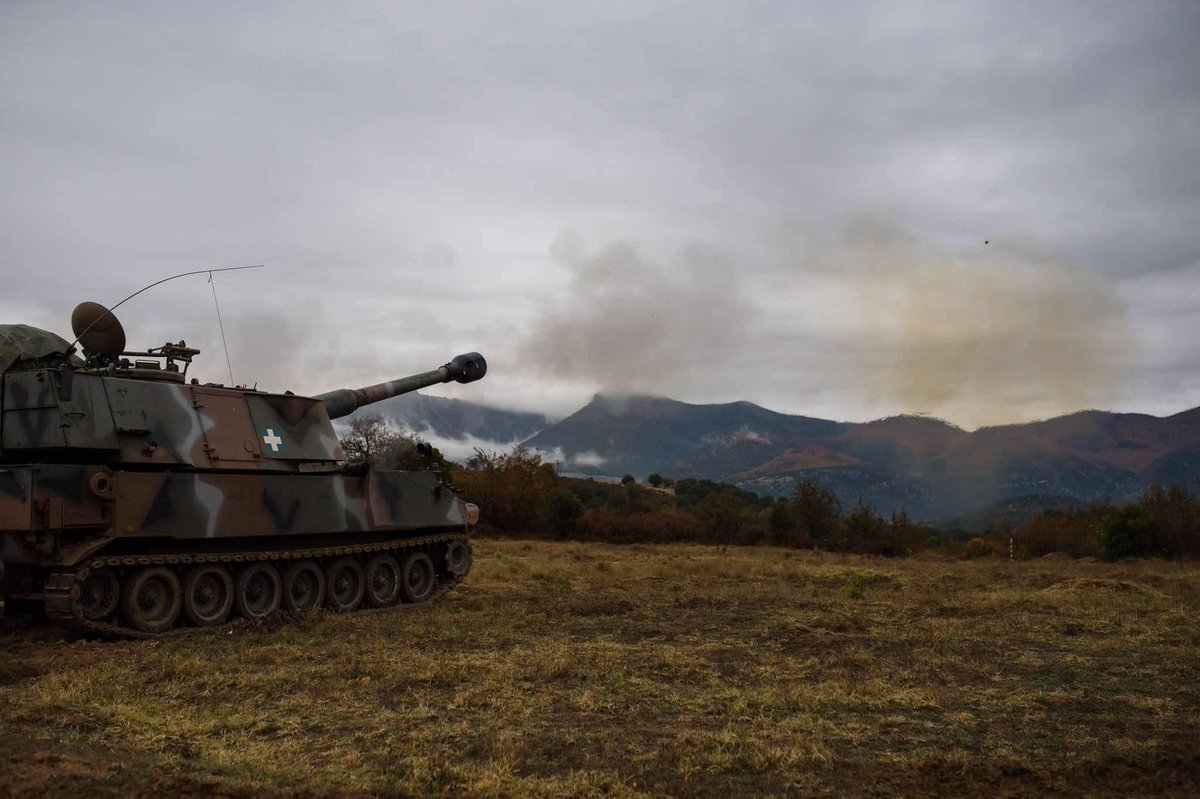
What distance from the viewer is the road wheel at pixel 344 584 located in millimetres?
15453

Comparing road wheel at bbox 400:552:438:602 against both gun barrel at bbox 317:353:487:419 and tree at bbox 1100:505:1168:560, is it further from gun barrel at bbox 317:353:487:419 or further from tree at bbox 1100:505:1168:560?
tree at bbox 1100:505:1168:560

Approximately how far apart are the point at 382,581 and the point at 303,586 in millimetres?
1666

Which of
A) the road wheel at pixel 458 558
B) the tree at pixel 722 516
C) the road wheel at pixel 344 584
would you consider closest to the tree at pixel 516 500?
the tree at pixel 722 516

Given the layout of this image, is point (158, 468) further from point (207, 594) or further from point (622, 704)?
point (622, 704)

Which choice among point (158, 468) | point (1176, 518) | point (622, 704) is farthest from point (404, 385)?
point (1176, 518)

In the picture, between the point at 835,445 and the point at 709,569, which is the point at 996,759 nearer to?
the point at 709,569

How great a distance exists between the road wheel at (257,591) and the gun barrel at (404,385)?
2.98 meters

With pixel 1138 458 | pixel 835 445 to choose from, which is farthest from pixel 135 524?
pixel 835 445

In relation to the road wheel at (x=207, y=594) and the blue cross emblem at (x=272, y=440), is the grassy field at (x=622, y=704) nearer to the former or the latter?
the road wheel at (x=207, y=594)

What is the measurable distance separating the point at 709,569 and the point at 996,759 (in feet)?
59.3

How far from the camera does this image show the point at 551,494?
43.8 metres

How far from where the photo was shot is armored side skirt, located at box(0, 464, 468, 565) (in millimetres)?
11859

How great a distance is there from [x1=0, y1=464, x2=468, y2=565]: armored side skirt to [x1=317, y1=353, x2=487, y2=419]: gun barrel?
1446 millimetres

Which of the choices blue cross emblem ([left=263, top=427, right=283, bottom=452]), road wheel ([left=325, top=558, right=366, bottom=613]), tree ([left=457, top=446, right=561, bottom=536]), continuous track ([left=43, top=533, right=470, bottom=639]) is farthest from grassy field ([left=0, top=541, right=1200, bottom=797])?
tree ([left=457, top=446, right=561, bottom=536])
